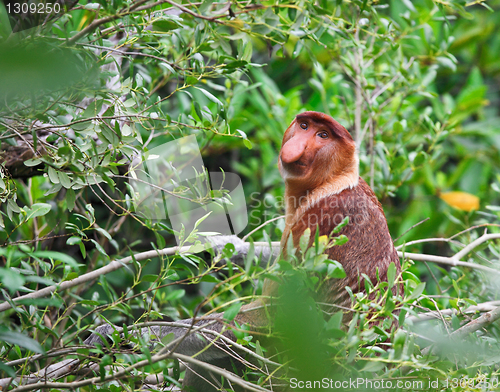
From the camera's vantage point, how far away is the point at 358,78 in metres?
2.45

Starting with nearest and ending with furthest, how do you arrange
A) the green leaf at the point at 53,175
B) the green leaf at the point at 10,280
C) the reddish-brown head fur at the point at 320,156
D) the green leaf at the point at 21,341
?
1. the green leaf at the point at 10,280
2. the green leaf at the point at 21,341
3. the green leaf at the point at 53,175
4. the reddish-brown head fur at the point at 320,156

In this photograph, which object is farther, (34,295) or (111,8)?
(34,295)

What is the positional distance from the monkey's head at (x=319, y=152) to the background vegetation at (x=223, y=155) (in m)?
0.27

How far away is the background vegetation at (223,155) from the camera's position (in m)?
1.02

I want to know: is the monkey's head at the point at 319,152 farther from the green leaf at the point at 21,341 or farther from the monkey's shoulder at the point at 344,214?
the green leaf at the point at 21,341

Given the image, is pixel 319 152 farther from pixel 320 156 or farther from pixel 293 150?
pixel 293 150

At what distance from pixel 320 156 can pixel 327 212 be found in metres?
0.25

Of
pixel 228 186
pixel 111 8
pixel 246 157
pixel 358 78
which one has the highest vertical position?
pixel 111 8

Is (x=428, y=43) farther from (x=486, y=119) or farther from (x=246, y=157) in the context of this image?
(x=486, y=119)

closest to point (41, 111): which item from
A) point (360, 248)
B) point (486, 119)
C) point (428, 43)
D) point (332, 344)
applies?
point (332, 344)

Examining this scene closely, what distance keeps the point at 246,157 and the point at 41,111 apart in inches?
138

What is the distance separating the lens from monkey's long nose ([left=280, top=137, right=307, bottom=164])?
172cm

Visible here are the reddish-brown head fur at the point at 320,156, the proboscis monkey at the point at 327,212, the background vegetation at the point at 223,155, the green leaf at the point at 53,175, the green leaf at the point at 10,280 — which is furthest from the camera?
the reddish-brown head fur at the point at 320,156
